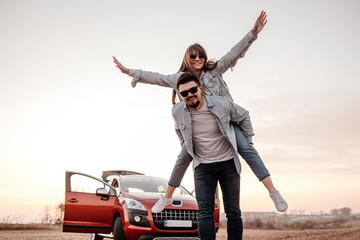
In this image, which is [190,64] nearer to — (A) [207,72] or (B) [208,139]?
(A) [207,72]

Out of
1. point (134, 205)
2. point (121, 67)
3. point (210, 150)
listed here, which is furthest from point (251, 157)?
point (134, 205)

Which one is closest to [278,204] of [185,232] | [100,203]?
[185,232]

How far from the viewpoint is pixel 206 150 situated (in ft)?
12.9

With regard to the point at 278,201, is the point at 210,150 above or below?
above

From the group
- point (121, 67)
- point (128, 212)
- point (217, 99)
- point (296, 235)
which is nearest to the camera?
point (217, 99)

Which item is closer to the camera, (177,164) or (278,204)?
(278,204)

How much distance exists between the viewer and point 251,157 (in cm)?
386

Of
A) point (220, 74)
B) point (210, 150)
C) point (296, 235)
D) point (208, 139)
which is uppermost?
point (220, 74)

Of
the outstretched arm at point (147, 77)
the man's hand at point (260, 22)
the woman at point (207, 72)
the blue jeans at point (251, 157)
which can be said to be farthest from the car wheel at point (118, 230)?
the man's hand at point (260, 22)

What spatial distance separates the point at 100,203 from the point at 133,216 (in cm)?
98

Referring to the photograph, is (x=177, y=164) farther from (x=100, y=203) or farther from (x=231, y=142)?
(x=100, y=203)

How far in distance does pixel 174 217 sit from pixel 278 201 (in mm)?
3755

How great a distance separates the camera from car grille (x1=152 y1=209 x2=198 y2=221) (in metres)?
7.12

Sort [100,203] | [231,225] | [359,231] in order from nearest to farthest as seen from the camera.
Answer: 1. [231,225]
2. [100,203]
3. [359,231]
